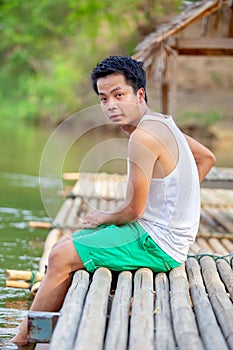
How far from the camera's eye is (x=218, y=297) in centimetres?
319

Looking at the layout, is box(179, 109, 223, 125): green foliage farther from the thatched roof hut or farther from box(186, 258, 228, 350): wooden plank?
box(186, 258, 228, 350): wooden plank

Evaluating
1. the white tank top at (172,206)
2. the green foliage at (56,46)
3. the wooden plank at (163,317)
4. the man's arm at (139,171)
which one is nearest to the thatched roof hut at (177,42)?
the white tank top at (172,206)

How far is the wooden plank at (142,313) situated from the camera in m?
2.57

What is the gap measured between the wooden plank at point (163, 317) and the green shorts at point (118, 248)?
13 cm

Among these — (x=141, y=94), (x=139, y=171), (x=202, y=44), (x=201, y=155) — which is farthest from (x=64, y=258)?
(x=202, y=44)

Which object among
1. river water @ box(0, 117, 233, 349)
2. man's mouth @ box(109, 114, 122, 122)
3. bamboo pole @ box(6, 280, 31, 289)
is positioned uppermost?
man's mouth @ box(109, 114, 122, 122)

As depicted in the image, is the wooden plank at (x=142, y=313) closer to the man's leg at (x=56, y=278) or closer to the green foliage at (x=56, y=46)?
the man's leg at (x=56, y=278)

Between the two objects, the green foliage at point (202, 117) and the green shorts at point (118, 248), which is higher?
the green shorts at point (118, 248)

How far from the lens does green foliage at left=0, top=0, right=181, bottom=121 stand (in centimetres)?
2245

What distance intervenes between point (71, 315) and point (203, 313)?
0.55 m

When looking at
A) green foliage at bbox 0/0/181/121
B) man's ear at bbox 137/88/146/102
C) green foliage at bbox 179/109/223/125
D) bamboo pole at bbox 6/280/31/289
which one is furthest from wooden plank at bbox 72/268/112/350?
green foliage at bbox 0/0/181/121

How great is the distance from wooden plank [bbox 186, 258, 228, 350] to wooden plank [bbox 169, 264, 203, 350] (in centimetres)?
3

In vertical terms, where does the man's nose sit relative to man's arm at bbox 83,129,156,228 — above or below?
above

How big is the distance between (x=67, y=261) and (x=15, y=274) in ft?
5.33
